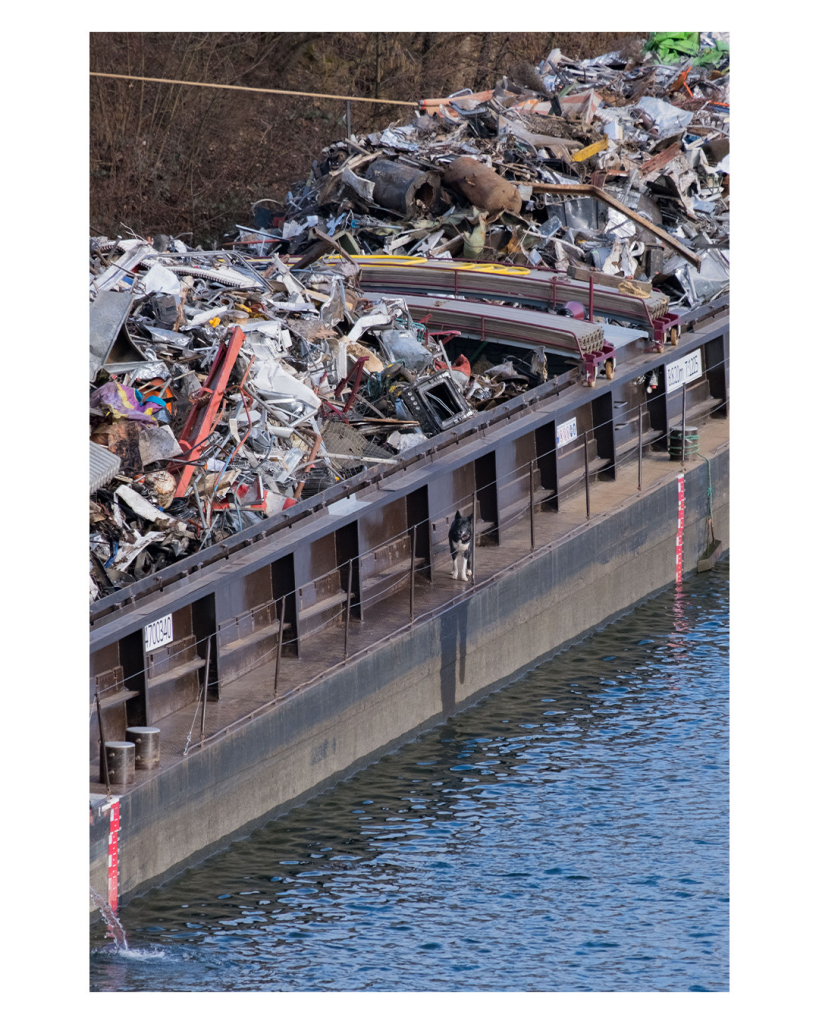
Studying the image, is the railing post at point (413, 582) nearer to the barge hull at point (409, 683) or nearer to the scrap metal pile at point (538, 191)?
the barge hull at point (409, 683)

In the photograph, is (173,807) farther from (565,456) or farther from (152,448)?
(565,456)

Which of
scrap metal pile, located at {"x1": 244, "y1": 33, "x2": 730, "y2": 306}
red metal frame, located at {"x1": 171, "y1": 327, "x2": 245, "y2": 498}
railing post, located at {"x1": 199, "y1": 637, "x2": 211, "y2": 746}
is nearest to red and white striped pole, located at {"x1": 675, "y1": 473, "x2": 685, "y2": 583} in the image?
scrap metal pile, located at {"x1": 244, "y1": 33, "x2": 730, "y2": 306}

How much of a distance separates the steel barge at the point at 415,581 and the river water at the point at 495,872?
1.52 feet

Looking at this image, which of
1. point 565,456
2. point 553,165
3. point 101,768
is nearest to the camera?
point 101,768

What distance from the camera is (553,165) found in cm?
2745

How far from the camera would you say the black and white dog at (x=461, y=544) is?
16750 millimetres

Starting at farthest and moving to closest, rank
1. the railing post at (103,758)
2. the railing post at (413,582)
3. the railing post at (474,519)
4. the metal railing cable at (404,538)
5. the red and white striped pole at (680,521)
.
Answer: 1. the red and white striped pole at (680,521)
2. the railing post at (474,519)
3. the railing post at (413,582)
4. the metal railing cable at (404,538)
5. the railing post at (103,758)

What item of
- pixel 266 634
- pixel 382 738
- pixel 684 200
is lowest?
pixel 382 738

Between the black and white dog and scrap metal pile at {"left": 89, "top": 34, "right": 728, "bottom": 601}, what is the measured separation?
1.41 meters

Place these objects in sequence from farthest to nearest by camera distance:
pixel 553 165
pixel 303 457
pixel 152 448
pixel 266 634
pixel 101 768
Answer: pixel 553 165
pixel 303 457
pixel 152 448
pixel 266 634
pixel 101 768

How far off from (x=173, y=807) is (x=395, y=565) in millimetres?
4878

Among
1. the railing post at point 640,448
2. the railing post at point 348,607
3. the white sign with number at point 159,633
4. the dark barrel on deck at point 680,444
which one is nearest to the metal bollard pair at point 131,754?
the white sign with number at point 159,633

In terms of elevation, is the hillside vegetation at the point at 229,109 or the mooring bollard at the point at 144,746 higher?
the hillside vegetation at the point at 229,109

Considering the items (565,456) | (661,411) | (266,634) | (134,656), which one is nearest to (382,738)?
(266,634)
